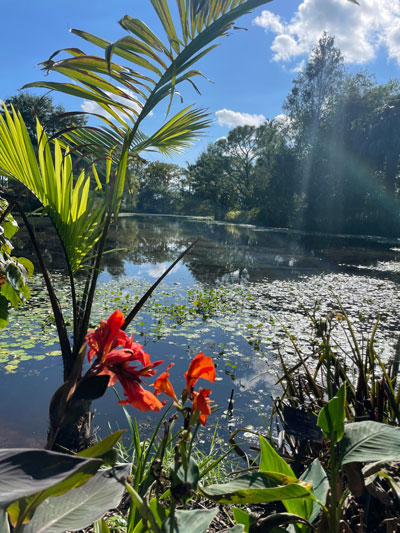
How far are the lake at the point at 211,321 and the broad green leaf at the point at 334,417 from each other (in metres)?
0.78

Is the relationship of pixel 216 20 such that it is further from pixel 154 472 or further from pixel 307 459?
pixel 307 459

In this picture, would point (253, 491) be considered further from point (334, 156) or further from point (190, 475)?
point (334, 156)

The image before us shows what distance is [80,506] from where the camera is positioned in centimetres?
56

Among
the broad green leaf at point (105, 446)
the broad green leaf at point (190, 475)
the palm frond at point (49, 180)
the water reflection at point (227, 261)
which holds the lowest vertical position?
the water reflection at point (227, 261)

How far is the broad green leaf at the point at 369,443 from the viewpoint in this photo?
0.70 m

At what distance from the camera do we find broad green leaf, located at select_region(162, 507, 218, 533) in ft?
1.87

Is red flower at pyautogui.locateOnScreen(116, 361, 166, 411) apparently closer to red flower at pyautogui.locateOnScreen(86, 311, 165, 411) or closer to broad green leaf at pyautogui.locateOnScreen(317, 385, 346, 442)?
red flower at pyautogui.locateOnScreen(86, 311, 165, 411)

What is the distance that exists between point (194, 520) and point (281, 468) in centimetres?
26

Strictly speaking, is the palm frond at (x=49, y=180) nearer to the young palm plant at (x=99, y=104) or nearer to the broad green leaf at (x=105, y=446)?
the young palm plant at (x=99, y=104)

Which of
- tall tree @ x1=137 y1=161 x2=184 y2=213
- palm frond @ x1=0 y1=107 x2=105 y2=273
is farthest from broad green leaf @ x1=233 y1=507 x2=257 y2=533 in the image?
tall tree @ x1=137 y1=161 x2=184 y2=213

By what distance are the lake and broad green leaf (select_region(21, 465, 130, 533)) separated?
3.11 ft

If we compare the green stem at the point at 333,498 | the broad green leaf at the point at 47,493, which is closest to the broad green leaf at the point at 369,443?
the green stem at the point at 333,498

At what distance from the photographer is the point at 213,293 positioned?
19.9 ft

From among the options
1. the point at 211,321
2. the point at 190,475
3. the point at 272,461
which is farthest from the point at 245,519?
the point at 211,321
